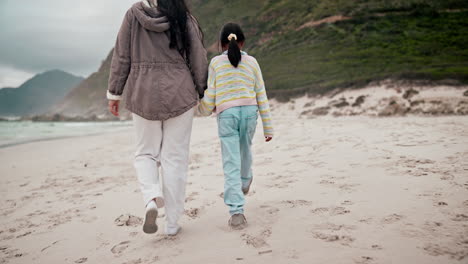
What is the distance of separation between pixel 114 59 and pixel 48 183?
3.20 m

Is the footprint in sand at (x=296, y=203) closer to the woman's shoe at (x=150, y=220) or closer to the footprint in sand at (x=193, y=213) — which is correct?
the footprint in sand at (x=193, y=213)

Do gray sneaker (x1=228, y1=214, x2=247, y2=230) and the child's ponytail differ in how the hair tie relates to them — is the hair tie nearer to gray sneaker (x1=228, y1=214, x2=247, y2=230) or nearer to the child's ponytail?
the child's ponytail

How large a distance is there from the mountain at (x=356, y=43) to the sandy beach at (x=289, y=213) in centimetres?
848

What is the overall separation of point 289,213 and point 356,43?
2378 centimetres

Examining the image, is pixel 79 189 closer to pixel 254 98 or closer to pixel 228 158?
pixel 228 158

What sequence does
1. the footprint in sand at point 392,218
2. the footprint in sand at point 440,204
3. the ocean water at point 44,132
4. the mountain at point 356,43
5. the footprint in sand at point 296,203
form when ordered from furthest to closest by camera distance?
the mountain at point 356,43
the ocean water at point 44,132
the footprint in sand at point 296,203
the footprint in sand at point 440,204
the footprint in sand at point 392,218

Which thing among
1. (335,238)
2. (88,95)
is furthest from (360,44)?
(88,95)

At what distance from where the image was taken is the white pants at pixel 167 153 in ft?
7.62

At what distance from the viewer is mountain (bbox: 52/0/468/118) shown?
15.2 m

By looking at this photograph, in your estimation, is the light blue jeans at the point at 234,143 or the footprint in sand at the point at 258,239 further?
the light blue jeans at the point at 234,143

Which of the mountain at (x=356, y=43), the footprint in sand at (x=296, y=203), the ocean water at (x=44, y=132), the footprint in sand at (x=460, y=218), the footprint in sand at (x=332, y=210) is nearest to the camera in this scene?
the footprint in sand at (x=460, y=218)

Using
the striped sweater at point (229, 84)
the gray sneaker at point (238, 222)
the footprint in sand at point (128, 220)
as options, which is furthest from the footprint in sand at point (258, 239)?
the footprint in sand at point (128, 220)

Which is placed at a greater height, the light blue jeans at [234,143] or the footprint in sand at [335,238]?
the light blue jeans at [234,143]

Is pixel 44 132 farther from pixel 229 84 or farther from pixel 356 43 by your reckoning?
pixel 356 43
